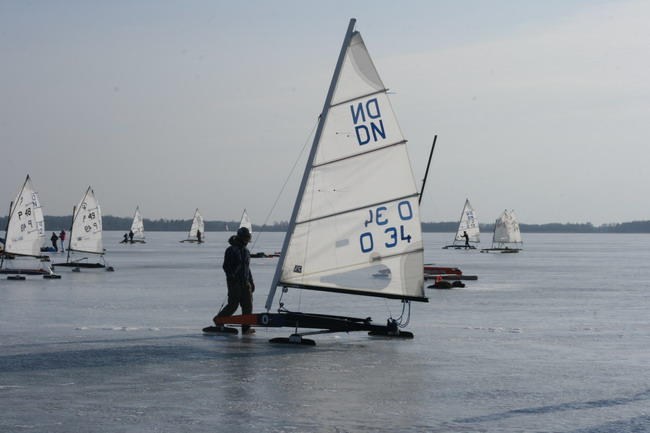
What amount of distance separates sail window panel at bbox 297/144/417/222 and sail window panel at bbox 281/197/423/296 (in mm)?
176

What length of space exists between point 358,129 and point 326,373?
221 inches

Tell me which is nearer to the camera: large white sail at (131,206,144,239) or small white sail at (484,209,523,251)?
small white sail at (484,209,523,251)

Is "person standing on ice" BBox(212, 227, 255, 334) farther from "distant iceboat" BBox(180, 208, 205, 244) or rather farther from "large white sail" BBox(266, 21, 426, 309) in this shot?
"distant iceboat" BBox(180, 208, 205, 244)

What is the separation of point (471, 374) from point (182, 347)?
17.7 ft

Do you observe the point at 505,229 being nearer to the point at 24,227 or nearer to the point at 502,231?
the point at 502,231

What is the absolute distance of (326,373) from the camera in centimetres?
1373

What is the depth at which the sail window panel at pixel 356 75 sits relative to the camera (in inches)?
693

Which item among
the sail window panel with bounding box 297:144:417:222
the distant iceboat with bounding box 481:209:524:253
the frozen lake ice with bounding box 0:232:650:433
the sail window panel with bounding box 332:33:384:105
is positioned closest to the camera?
the frozen lake ice with bounding box 0:232:650:433

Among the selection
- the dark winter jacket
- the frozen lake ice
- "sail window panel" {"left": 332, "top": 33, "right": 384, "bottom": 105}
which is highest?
"sail window panel" {"left": 332, "top": 33, "right": 384, "bottom": 105}

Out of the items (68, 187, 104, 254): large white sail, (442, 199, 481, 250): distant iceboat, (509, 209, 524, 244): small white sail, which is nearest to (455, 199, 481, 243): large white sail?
(442, 199, 481, 250): distant iceboat

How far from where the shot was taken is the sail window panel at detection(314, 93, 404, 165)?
17672mm

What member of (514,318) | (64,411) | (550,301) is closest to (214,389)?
(64,411)

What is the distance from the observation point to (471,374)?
45.4 feet

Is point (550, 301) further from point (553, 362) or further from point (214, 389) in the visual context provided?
point (214, 389)
